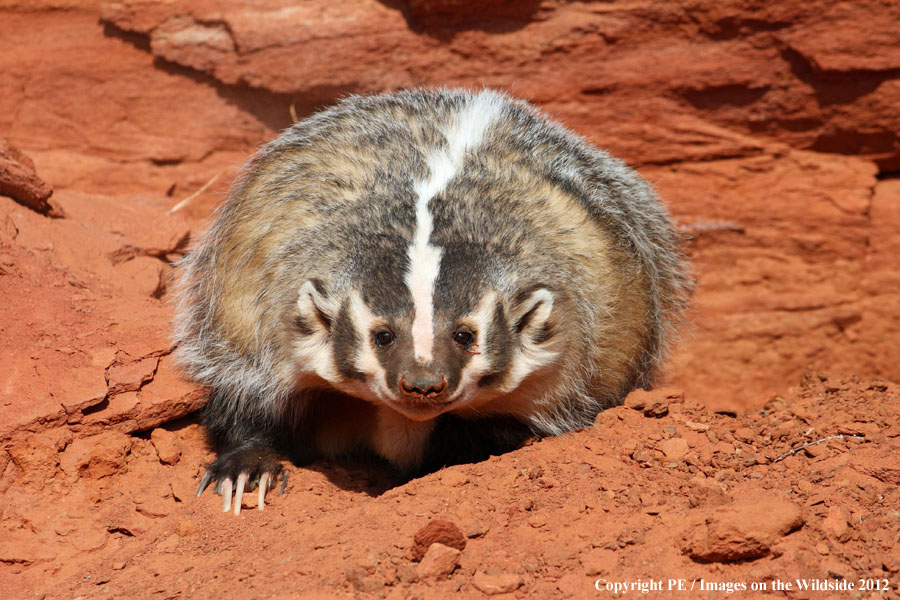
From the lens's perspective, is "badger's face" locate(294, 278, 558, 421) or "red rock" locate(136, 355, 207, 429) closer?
"badger's face" locate(294, 278, 558, 421)

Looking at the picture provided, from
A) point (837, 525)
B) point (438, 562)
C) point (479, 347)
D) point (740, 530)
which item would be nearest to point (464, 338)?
point (479, 347)

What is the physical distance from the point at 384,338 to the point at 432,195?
1.72ft

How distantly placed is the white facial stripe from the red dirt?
1.56 ft

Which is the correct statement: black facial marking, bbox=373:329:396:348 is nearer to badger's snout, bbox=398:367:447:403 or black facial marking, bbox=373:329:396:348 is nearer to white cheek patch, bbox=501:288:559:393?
badger's snout, bbox=398:367:447:403

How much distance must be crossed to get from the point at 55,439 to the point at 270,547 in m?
0.81

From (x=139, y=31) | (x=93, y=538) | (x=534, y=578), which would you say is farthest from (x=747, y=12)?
(x=93, y=538)

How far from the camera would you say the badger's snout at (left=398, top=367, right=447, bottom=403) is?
95.6 inches

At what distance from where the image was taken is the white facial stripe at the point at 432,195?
249cm

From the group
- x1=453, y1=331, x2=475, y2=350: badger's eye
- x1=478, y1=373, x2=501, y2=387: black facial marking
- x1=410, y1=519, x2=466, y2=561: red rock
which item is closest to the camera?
x1=410, y1=519, x2=466, y2=561: red rock

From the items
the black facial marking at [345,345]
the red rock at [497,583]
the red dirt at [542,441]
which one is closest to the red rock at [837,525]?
the red dirt at [542,441]

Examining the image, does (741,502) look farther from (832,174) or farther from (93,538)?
(832,174)

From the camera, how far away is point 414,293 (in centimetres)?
252

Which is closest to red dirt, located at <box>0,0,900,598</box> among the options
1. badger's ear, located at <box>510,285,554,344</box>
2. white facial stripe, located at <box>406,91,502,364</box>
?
badger's ear, located at <box>510,285,554,344</box>

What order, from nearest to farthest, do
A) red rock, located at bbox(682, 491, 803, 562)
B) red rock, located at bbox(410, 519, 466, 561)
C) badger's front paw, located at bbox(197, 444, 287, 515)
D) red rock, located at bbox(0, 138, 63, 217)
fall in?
red rock, located at bbox(682, 491, 803, 562) → red rock, located at bbox(410, 519, 466, 561) → badger's front paw, located at bbox(197, 444, 287, 515) → red rock, located at bbox(0, 138, 63, 217)
